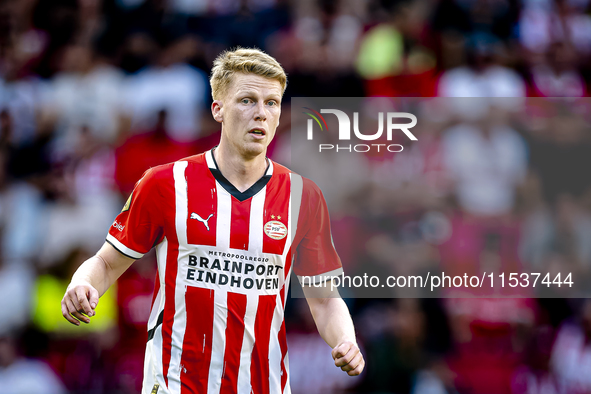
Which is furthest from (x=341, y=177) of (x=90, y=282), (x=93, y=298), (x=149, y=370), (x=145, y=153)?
(x=93, y=298)

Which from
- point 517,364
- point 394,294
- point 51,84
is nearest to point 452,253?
point 394,294

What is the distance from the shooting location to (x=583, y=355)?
6699 millimetres

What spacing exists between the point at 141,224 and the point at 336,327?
1192 millimetres

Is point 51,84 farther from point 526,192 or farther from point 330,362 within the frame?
point 526,192

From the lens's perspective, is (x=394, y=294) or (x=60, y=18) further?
(x=60, y=18)

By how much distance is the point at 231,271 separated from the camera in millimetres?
3398

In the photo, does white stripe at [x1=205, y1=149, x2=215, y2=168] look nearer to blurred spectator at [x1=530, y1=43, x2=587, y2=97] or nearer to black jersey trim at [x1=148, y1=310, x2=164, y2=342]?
black jersey trim at [x1=148, y1=310, x2=164, y2=342]

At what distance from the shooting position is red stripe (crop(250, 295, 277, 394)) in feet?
11.2

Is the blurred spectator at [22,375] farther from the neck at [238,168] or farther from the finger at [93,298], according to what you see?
the neck at [238,168]

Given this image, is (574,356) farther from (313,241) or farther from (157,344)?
(157,344)

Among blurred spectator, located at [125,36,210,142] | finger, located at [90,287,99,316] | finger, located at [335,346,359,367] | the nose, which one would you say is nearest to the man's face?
the nose

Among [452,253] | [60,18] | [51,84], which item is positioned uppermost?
[60,18]

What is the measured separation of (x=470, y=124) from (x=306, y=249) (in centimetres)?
448

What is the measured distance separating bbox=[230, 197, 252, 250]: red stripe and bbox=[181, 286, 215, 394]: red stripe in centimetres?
29
